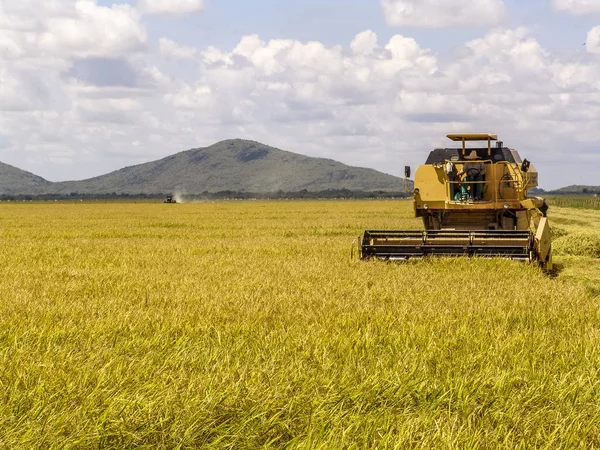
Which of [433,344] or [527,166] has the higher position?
[527,166]

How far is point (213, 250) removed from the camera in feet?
62.9

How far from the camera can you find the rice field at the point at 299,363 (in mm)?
4367

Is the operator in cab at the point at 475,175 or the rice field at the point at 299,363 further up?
the operator in cab at the point at 475,175

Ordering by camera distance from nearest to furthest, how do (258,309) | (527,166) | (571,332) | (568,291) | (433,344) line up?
(433,344), (571,332), (258,309), (568,291), (527,166)

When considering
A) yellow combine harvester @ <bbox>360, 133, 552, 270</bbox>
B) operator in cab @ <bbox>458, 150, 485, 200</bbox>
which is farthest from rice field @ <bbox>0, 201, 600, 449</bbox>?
operator in cab @ <bbox>458, 150, 485, 200</bbox>

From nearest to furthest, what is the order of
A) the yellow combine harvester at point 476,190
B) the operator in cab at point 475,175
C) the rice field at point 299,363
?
the rice field at point 299,363, the yellow combine harvester at point 476,190, the operator in cab at point 475,175

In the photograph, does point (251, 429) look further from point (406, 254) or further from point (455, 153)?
point (455, 153)

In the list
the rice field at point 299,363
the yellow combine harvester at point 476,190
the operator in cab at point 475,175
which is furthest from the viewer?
the operator in cab at point 475,175

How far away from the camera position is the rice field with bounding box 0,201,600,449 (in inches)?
172

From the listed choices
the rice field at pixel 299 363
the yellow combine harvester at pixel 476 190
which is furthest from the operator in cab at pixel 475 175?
the rice field at pixel 299 363

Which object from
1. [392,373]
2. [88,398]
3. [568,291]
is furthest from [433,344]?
[568,291]

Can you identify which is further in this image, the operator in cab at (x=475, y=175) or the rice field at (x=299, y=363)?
the operator in cab at (x=475, y=175)

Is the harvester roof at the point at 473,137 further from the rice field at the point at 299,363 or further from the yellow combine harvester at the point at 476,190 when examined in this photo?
the rice field at the point at 299,363

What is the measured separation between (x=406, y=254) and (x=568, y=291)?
164 inches
